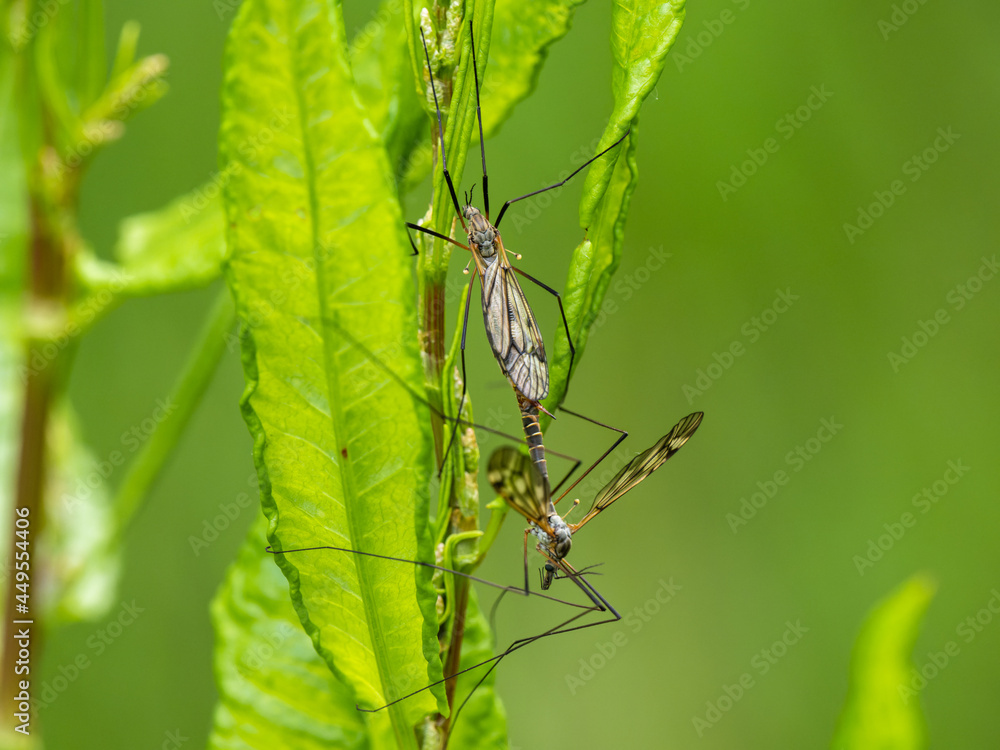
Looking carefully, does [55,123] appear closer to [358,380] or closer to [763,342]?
[358,380]

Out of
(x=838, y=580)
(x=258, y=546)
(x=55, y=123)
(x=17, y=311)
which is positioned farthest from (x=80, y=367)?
(x=838, y=580)

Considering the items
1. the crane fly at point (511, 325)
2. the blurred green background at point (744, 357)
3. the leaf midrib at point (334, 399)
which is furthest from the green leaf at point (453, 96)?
the blurred green background at point (744, 357)

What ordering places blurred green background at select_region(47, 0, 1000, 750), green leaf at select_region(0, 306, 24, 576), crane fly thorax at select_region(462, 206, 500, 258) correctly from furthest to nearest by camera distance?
blurred green background at select_region(47, 0, 1000, 750), crane fly thorax at select_region(462, 206, 500, 258), green leaf at select_region(0, 306, 24, 576)

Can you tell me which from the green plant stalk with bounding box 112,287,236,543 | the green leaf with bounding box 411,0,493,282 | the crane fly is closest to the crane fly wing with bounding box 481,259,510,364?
the crane fly

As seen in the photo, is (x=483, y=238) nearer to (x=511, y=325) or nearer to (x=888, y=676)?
(x=511, y=325)

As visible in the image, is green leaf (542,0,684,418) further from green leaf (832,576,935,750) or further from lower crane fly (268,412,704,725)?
green leaf (832,576,935,750)

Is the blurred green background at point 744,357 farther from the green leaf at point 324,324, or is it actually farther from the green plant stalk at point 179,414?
the green leaf at point 324,324

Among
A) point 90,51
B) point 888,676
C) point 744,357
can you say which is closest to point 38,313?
point 90,51
